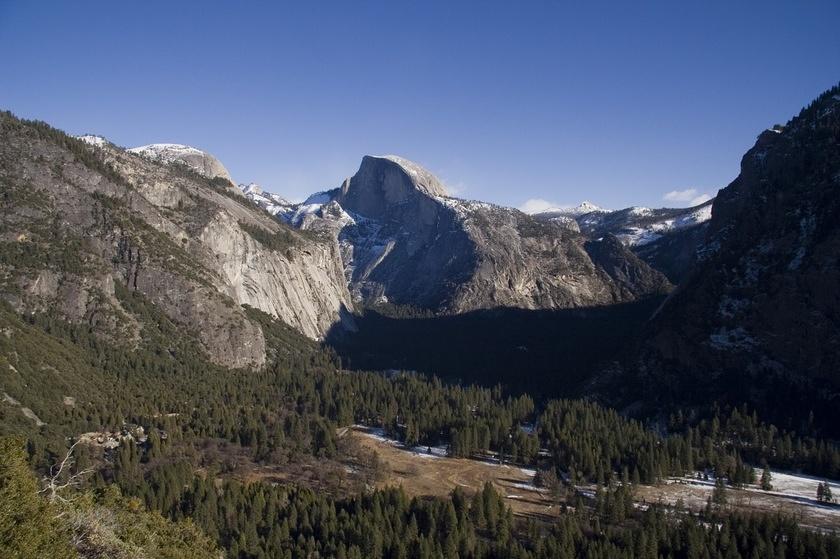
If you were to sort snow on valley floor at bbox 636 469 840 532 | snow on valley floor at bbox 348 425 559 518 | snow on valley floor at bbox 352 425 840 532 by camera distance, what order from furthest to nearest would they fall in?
snow on valley floor at bbox 348 425 559 518 → snow on valley floor at bbox 352 425 840 532 → snow on valley floor at bbox 636 469 840 532

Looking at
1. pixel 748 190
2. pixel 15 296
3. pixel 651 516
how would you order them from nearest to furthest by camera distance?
pixel 651 516 → pixel 15 296 → pixel 748 190

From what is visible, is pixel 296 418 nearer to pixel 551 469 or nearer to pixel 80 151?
pixel 551 469

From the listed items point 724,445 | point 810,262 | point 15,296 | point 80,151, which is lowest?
point 724,445

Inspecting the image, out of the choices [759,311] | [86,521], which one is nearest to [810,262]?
[759,311]

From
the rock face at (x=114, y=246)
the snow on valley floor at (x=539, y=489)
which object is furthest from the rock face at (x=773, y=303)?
the rock face at (x=114, y=246)

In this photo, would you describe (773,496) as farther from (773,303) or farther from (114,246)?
(114,246)

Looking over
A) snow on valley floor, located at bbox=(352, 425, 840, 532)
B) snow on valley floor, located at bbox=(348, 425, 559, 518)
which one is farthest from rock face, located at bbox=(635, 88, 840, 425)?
snow on valley floor, located at bbox=(348, 425, 559, 518)

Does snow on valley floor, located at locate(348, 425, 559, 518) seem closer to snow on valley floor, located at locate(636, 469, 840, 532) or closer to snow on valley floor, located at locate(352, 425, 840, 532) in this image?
snow on valley floor, located at locate(352, 425, 840, 532)
